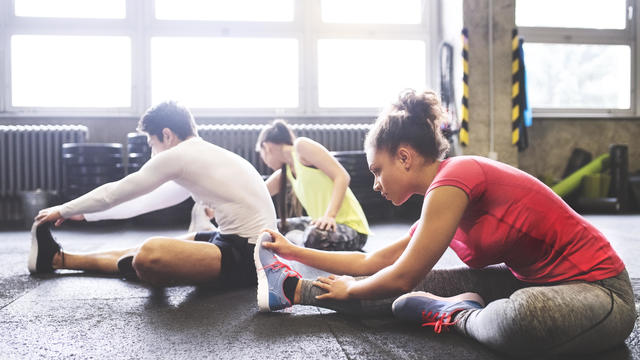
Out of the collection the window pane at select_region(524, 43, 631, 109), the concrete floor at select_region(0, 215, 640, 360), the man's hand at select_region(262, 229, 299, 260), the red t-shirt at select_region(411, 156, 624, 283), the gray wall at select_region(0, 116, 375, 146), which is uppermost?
the window pane at select_region(524, 43, 631, 109)

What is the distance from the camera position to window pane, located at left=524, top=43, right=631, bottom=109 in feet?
17.8

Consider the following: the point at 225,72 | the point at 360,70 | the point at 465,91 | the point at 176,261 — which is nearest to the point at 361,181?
the point at 465,91

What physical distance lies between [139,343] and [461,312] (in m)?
0.77

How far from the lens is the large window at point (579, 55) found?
5375 millimetres

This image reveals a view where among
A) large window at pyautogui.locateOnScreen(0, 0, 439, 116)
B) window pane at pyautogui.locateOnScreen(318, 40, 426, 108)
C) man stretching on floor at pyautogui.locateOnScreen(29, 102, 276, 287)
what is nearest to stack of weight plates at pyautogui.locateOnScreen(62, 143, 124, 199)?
large window at pyautogui.locateOnScreen(0, 0, 439, 116)

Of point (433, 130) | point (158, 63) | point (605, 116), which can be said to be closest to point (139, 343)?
point (433, 130)

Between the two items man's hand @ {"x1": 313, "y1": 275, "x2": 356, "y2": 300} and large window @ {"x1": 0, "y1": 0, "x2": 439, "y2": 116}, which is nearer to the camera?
Result: man's hand @ {"x1": 313, "y1": 275, "x2": 356, "y2": 300}

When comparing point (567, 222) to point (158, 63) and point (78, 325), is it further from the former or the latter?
point (158, 63)

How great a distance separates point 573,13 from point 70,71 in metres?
5.29

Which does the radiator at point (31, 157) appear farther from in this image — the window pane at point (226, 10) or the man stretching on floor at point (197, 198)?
the man stretching on floor at point (197, 198)

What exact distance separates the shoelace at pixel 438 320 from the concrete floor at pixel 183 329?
0.07 ft

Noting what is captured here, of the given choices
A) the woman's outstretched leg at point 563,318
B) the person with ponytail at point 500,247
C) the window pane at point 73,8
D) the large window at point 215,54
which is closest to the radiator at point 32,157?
the large window at point 215,54

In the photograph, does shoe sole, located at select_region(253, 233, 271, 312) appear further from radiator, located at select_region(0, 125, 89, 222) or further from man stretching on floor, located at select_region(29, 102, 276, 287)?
radiator, located at select_region(0, 125, 89, 222)

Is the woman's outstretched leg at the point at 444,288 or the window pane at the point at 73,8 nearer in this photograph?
the woman's outstretched leg at the point at 444,288
